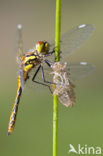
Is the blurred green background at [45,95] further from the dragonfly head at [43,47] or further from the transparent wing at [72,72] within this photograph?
the dragonfly head at [43,47]

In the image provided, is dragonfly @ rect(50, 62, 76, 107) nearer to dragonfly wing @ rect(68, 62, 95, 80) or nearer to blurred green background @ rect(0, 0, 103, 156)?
dragonfly wing @ rect(68, 62, 95, 80)

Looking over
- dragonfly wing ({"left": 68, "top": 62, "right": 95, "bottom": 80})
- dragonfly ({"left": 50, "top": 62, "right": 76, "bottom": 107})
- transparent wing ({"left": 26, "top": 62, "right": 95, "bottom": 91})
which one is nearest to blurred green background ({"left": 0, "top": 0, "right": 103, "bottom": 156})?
transparent wing ({"left": 26, "top": 62, "right": 95, "bottom": 91})

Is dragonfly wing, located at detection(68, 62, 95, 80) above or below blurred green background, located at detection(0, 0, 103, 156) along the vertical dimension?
below

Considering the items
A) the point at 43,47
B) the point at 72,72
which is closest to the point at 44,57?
the point at 43,47

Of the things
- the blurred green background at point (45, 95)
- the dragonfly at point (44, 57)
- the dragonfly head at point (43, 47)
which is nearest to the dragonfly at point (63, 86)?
the dragonfly at point (44, 57)

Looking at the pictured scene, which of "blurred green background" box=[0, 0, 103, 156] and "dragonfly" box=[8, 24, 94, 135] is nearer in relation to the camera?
"dragonfly" box=[8, 24, 94, 135]

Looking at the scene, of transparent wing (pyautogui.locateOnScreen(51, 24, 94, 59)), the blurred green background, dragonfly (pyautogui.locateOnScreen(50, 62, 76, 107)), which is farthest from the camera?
the blurred green background
